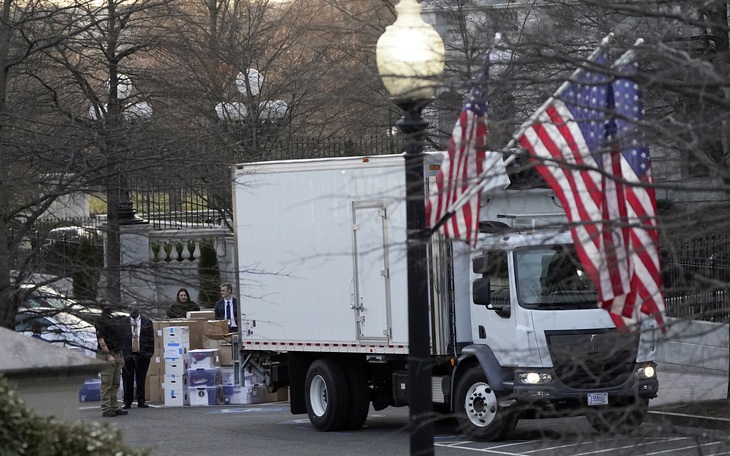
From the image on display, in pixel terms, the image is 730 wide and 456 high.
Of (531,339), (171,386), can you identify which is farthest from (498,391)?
(171,386)

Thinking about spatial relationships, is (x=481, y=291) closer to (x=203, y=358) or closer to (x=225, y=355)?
(x=203, y=358)

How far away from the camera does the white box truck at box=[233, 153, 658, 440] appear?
15.5 metres

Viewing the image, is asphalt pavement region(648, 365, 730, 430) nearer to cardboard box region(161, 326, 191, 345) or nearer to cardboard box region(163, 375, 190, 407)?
cardboard box region(161, 326, 191, 345)

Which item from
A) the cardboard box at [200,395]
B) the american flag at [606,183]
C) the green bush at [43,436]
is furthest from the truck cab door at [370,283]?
the american flag at [606,183]

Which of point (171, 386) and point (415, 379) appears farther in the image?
point (171, 386)

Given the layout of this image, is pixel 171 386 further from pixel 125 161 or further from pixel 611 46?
pixel 611 46

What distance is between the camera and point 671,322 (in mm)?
4266

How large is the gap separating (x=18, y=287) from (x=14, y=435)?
4806 millimetres

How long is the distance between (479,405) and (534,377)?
99cm

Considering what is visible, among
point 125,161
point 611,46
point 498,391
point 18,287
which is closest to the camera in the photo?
point 611,46

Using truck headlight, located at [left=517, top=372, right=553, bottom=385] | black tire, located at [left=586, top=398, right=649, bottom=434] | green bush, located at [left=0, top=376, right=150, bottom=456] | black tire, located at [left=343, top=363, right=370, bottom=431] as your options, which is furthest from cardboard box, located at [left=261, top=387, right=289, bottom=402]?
black tire, located at [left=586, top=398, right=649, bottom=434]

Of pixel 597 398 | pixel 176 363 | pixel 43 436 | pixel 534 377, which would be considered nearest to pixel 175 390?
pixel 176 363

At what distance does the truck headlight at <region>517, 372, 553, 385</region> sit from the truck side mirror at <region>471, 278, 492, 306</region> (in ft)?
3.60

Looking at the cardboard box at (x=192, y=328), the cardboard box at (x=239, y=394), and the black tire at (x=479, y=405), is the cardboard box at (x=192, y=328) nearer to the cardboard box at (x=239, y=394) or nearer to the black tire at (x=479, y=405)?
the cardboard box at (x=239, y=394)
